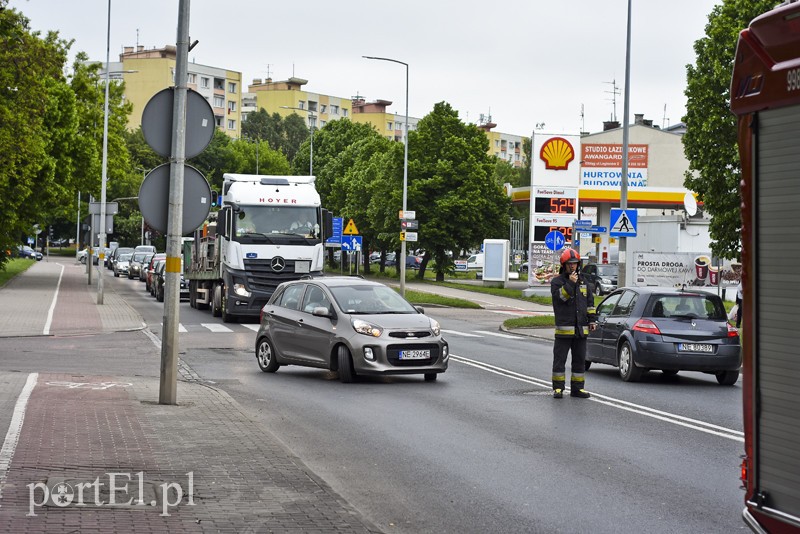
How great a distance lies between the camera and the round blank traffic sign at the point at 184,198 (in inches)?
497

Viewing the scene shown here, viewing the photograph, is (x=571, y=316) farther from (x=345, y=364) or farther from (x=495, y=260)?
(x=495, y=260)

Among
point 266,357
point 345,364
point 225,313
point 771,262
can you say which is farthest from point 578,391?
point 225,313

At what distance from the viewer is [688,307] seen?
1784cm

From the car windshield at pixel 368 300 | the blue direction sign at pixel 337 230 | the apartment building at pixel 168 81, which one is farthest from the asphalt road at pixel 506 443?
the apartment building at pixel 168 81

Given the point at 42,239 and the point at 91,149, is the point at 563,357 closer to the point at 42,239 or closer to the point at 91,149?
→ the point at 91,149

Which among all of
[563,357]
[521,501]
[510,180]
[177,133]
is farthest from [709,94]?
[510,180]

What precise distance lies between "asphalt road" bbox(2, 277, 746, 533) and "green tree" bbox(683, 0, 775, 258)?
15.1 m

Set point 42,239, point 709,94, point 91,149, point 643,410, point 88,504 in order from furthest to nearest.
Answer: point 42,239, point 91,149, point 709,94, point 643,410, point 88,504

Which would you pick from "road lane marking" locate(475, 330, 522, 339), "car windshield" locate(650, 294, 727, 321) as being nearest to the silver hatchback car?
"car windshield" locate(650, 294, 727, 321)

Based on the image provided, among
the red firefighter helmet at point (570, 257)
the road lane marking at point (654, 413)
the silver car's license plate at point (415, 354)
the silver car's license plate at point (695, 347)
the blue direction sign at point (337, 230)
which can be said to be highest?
the blue direction sign at point (337, 230)

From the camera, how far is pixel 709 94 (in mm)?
34625

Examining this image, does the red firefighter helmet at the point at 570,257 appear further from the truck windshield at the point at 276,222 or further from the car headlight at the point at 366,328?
the truck windshield at the point at 276,222

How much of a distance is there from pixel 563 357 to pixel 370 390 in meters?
2.64

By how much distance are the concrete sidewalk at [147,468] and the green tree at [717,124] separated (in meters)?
22.2
